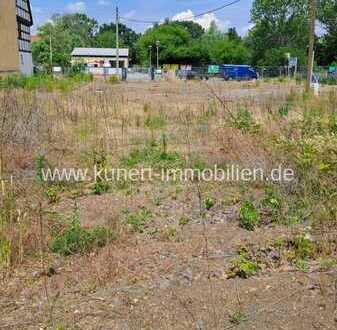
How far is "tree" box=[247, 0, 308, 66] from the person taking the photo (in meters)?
76.1

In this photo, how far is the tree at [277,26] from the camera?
76.1 m

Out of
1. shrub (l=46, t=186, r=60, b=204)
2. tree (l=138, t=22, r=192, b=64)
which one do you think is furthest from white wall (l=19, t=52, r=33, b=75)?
shrub (l=46, t=186, r=60, b=204)

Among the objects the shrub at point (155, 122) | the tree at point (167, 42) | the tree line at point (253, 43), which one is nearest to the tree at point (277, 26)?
the tree line at point (253, 43)

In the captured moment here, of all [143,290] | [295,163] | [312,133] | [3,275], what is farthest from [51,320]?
[312,133]

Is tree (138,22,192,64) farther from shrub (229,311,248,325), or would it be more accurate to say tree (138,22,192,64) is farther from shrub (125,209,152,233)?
shrub (229,311,248,325)

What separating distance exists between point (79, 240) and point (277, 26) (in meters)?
80.8

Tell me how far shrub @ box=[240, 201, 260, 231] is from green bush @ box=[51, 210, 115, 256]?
1.37 metres

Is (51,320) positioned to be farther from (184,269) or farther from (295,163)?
(295,163)

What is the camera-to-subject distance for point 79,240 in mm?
4102

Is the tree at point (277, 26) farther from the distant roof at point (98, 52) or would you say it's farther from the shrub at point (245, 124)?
the shrub at point (245, 124)

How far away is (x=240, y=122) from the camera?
860 cm

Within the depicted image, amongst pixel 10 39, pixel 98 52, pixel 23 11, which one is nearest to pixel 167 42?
pixel 98 52

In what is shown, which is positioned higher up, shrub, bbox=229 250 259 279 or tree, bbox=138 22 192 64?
tree, bbox=138 22 192 64

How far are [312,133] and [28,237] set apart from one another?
531 cm
